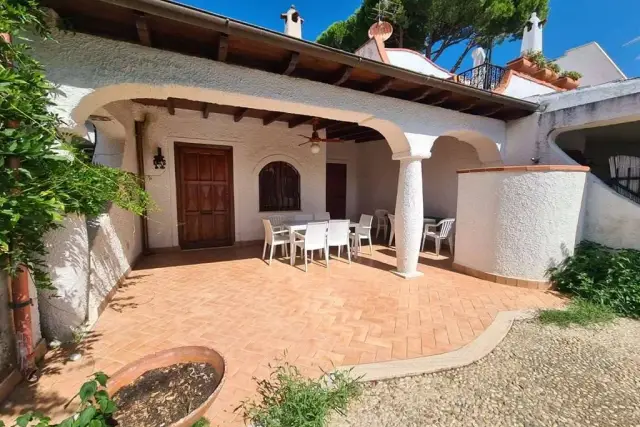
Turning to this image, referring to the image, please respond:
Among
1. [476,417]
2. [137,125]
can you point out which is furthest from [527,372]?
[137,125]

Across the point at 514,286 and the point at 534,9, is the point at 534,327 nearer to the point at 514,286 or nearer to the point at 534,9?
the point at 514,286

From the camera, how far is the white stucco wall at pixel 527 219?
449 cm

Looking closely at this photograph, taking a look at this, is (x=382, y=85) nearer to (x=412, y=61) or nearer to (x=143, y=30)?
(x=143, y=30)

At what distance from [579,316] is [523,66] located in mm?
6827

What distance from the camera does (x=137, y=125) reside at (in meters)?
6.05

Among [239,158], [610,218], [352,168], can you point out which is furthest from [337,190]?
[610,218]

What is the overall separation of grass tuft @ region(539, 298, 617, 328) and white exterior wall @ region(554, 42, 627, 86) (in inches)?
403

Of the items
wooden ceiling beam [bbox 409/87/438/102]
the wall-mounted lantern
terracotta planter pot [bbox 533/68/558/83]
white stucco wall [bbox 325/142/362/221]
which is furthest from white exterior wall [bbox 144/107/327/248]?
terracotta planter pot [bbox 533/68/558/83]

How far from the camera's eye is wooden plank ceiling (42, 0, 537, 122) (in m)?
2.58

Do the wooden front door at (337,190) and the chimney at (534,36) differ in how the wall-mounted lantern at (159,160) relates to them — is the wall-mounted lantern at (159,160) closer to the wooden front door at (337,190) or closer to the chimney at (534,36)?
the wooden front door at (337,190)

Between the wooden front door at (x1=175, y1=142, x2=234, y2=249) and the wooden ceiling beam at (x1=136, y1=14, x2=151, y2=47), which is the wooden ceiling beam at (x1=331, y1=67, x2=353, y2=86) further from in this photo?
the wooden front door at (x1=175, y1=142, x2=234, y2=249)

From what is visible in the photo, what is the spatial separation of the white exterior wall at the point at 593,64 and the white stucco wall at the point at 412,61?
6.55 meters

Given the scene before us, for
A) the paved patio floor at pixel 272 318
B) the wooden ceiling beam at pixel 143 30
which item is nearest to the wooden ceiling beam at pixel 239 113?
the wooden ceiling beam at pixel 143 30

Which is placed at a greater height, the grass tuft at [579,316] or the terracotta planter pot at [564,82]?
the terracotta planter pot at [564,82]
